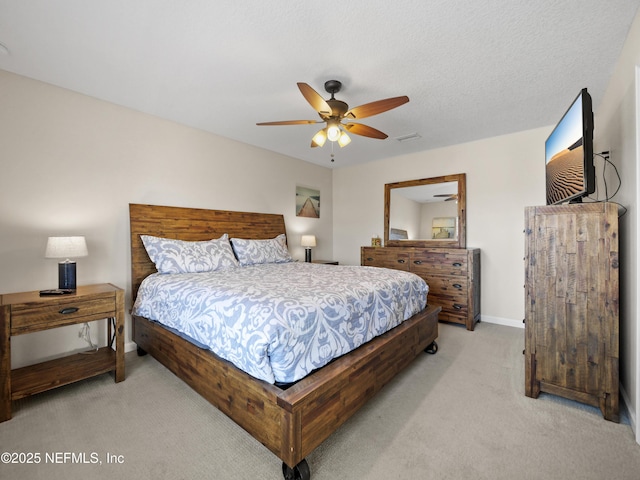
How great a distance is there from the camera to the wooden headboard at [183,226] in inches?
119

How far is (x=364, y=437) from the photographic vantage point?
67.5 inches

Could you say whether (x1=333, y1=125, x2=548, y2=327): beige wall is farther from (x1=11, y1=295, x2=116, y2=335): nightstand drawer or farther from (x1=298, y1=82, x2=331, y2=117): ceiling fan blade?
(x1=11, y1=295, x2=116, y2=335): nightstand drawer

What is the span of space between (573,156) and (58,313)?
12.9 feet

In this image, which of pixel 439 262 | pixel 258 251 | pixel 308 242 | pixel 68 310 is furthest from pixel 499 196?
pixel 68 310

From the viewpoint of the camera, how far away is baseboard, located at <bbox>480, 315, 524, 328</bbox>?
3.73 metres

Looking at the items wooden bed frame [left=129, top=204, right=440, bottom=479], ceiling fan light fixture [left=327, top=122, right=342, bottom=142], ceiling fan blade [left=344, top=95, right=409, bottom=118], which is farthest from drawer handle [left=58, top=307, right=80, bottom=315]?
ceiling fan blade [left=344, top=95, right=409, bottom=118]

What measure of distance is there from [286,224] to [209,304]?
2987mm

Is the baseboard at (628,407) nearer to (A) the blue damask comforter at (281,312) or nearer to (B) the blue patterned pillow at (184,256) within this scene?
(A) the blue damask comforter at (281,312)

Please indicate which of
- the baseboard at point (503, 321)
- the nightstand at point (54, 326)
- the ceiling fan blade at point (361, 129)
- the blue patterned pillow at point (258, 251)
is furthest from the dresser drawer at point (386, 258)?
the nightstand at point (54, 326)

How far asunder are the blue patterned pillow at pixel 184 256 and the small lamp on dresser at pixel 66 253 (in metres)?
0.61

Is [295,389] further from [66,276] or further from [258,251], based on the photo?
[258,251]

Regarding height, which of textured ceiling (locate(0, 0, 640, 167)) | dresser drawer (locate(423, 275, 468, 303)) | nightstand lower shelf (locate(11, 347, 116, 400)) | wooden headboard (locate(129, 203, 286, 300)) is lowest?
nightstand lower shelf (locate(11, 347, 116, 400))

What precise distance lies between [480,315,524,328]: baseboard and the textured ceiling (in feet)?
8.31

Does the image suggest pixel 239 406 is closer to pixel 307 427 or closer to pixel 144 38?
pixel 307 427
